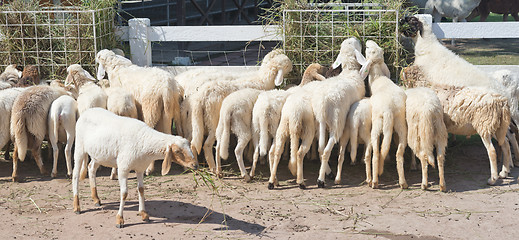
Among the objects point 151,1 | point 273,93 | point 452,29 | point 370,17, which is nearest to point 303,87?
point 273,93

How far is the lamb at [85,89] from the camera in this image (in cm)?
809

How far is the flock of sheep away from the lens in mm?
7715

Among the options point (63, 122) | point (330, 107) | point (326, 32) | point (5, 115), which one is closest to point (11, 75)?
point (5, 115)

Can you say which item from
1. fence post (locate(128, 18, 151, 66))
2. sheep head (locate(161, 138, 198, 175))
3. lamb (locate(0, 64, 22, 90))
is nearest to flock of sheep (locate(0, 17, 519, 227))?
lamb (locate(0, 64, 22, 90))

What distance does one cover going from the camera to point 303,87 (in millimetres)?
8266

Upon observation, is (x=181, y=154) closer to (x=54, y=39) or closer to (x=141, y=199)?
(x=141, y=199)

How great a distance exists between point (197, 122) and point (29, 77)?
2899 mm

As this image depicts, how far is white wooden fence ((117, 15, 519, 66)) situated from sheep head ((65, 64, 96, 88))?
40.9 inches

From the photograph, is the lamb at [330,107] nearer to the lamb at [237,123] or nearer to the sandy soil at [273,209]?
the sandy soil at [273,209]

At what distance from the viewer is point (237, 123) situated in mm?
7879

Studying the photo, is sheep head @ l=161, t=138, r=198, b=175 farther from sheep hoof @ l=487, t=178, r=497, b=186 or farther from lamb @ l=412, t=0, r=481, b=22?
lamb @ l=412, t=0, r=481, b=22

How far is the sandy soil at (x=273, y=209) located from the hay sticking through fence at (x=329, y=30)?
1730 mm

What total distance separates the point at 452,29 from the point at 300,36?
2254 millimetres

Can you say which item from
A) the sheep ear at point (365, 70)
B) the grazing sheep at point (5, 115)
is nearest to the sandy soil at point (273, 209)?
the grazing sheep at point (5, 115)
